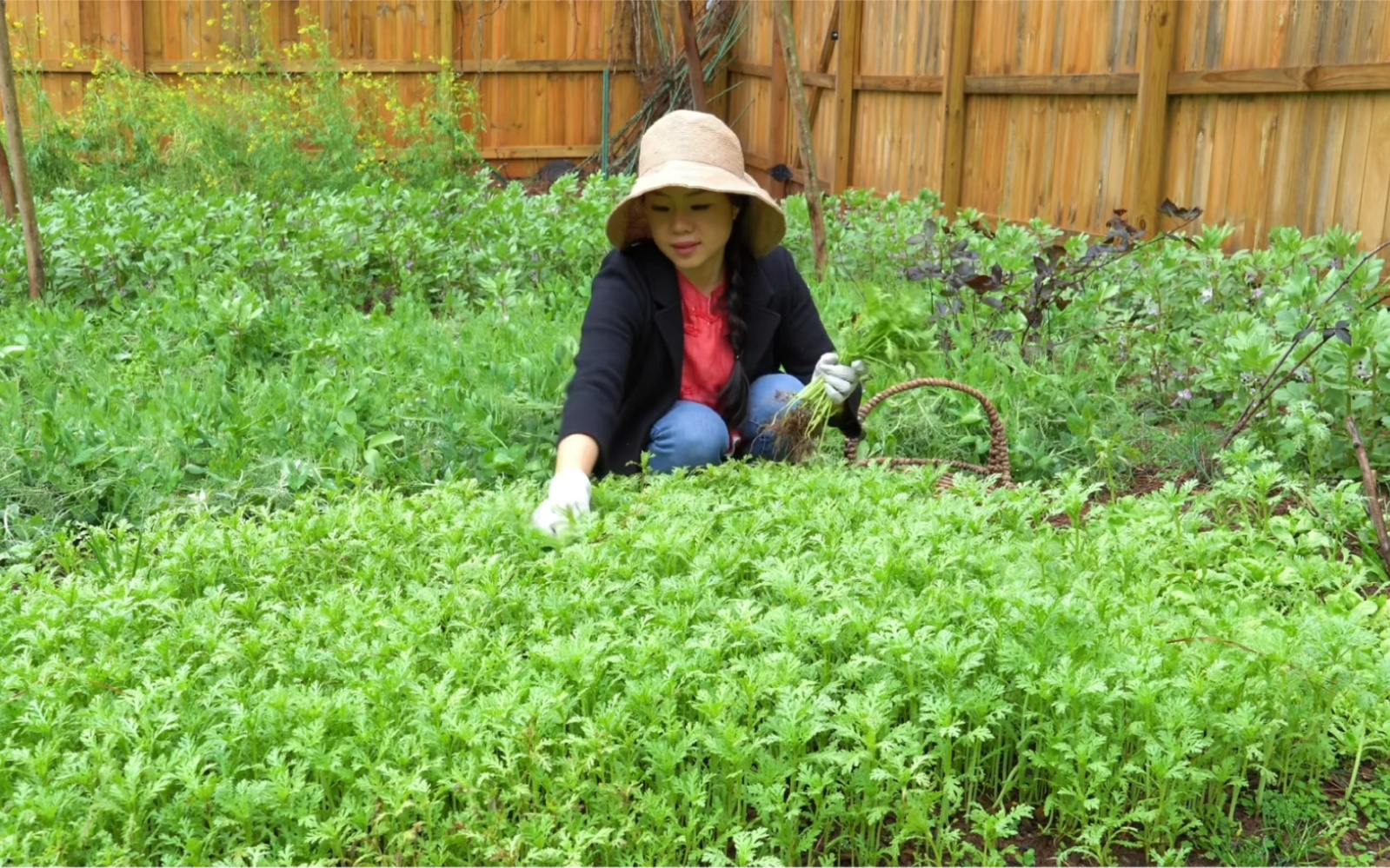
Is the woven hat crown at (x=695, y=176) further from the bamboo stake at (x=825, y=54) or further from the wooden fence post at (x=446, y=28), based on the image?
the wooden fence post at (x=446, y=28)

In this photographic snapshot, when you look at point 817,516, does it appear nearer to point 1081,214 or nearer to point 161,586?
point 161,586

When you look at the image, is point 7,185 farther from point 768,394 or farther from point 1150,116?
point 1150,116

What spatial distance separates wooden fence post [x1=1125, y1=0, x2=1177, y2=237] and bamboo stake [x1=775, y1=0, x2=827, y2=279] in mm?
1623

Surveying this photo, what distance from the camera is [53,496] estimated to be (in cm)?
375

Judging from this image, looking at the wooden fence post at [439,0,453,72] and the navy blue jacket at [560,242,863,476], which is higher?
the wooden fence post at [439,0,453,72]

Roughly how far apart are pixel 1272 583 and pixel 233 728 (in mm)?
2043

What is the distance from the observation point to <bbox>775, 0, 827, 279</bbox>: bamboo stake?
5.91 metres

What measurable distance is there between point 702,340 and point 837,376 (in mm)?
484

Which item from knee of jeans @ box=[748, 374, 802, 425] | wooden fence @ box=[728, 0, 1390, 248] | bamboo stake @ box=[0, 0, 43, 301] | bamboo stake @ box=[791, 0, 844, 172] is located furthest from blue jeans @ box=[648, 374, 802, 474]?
bamboo stake @ box=[791, 0, 844, 172]

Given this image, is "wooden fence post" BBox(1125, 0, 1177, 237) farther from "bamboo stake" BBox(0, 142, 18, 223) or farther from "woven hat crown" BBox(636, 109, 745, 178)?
"bamboo stake" BBox(0, 142, 18, 223)

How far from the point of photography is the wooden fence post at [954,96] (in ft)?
27.7

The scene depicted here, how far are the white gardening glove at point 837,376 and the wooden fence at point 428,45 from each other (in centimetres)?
1046

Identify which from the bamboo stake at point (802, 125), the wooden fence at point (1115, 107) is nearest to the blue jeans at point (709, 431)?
the bamboo stake at point (802, 125)

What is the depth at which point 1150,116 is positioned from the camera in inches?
256
